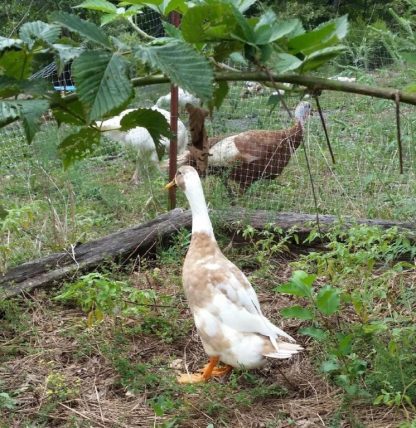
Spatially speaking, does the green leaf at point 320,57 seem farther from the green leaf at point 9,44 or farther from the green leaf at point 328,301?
the green leaf at point 328,301

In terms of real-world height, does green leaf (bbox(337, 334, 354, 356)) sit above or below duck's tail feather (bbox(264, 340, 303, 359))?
above

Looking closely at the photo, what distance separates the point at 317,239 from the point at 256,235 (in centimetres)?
41

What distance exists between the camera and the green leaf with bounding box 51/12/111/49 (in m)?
1.19

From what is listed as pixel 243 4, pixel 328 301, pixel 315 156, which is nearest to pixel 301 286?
pixel 328 301

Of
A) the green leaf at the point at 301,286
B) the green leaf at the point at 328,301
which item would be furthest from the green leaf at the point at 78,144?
the green leaf at the point at 328,301

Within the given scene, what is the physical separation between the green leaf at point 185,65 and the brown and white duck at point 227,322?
203 cm

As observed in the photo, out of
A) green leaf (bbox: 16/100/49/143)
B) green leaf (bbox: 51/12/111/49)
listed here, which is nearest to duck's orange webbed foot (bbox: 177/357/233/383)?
green leaf (bbox: 16/100/49/143)

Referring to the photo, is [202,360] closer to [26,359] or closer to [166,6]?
[26,359]

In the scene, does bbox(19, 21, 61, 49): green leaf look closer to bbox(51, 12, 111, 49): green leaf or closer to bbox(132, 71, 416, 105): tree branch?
bbox(51, 12, 111, 49): green leaf

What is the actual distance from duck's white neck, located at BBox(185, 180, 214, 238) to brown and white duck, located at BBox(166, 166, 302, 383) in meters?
0.18

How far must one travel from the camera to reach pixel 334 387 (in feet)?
9.86

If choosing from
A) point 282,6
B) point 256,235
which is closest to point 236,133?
point 256,235

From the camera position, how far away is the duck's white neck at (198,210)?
11.6 ft

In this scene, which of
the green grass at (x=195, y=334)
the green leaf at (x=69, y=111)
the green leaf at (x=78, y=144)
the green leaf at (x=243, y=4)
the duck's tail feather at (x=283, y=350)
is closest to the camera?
the green leaf at (x=243, y=4)
